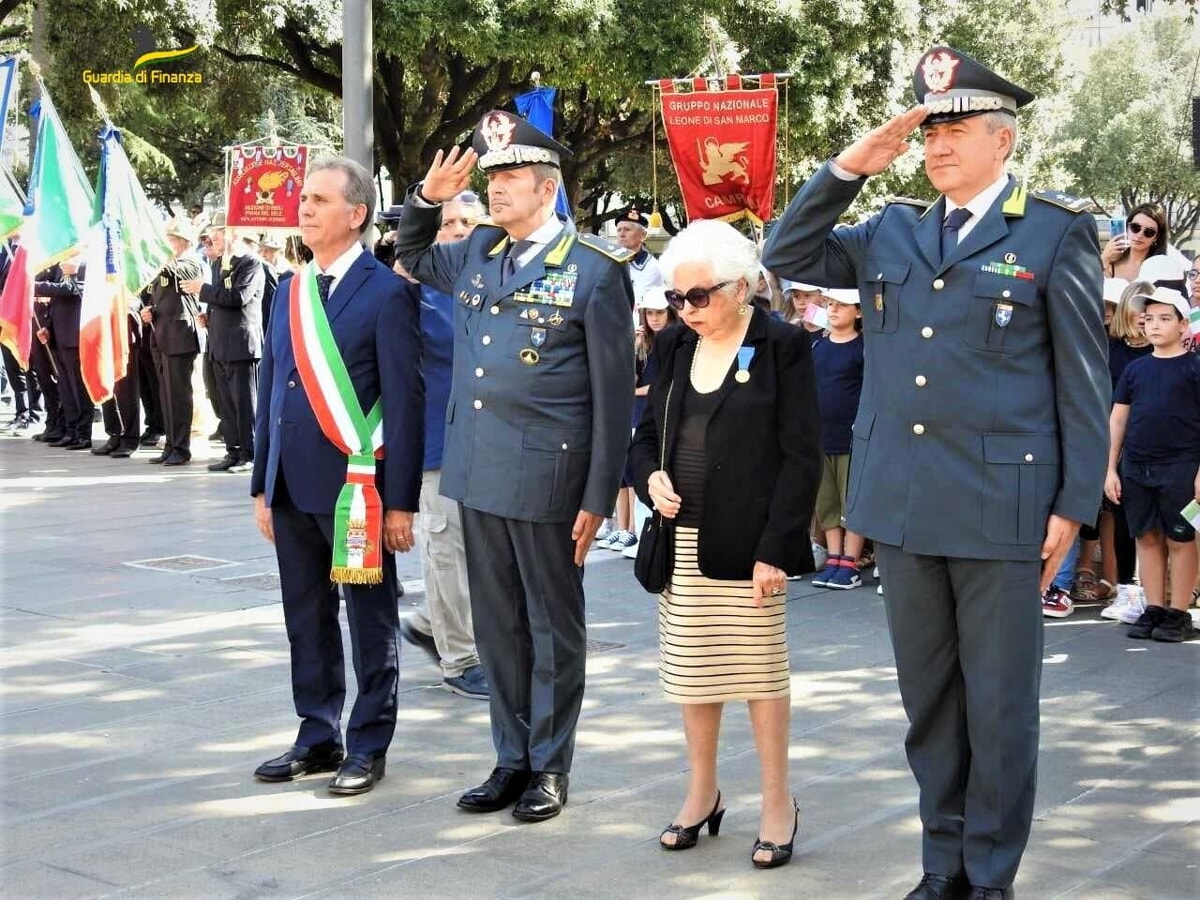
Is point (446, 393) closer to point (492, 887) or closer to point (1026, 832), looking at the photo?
point (492, 887)

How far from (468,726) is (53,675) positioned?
207 centimetres

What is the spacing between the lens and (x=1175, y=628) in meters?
8.13

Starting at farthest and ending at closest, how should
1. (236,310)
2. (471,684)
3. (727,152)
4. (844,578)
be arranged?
(236,310) < (727,152) < (844,578) < (471,684)

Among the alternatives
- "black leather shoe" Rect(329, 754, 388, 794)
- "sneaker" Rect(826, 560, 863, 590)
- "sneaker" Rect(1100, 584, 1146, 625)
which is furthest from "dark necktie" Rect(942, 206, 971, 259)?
"sneaker" Rect(826, 560, 863, 590)

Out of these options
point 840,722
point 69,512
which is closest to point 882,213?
point 840,722

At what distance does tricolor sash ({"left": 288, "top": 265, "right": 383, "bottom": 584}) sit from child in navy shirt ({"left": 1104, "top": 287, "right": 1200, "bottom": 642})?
14.0ft

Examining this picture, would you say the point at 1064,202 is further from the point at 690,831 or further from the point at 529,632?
the point at 529,632

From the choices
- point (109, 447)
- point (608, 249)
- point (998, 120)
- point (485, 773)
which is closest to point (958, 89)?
point (998, 120)

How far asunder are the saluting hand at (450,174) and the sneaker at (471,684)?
7.29ft

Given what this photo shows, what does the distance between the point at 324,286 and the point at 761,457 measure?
5.84ft

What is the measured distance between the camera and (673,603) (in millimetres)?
4895

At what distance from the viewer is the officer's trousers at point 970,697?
4.28 meters

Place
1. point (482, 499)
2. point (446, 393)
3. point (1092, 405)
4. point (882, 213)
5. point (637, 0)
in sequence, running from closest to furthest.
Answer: point (1092, 405)
point (882, 213)
point (482, 499)
point (446, 393)
point (637, 0)

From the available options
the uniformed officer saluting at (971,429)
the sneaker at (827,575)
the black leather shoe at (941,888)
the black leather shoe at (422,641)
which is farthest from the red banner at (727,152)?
the black leather shoe at (941,888)
